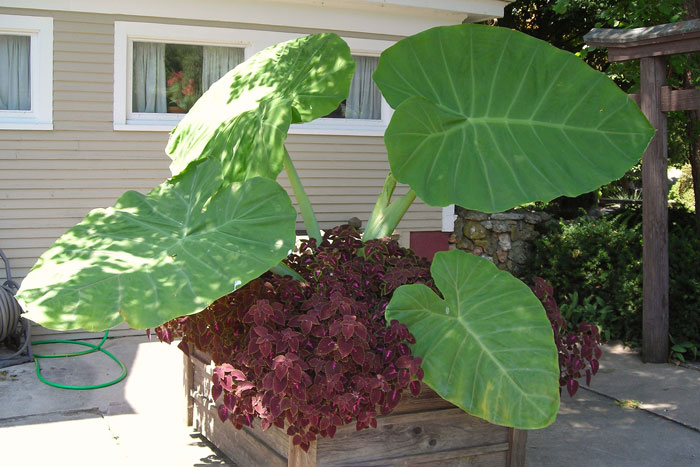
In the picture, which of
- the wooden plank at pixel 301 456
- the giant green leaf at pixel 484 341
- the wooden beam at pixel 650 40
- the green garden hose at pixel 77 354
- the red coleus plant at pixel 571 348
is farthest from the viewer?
the wooden beam at pixel 650 40

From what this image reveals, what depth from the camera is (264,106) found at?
3195 mm

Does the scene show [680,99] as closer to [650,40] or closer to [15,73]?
[650,40]

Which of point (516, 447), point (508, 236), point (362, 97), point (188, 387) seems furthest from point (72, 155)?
point (516, 447)

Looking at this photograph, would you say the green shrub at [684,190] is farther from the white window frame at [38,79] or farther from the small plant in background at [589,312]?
the white window frame at [38,79]

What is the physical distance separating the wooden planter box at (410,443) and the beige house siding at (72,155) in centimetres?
325

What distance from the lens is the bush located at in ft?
17.5

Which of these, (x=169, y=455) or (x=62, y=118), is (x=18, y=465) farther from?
(x=62, y=118)

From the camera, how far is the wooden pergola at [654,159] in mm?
4934

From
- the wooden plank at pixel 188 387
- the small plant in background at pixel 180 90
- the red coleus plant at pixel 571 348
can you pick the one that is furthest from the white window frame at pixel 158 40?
the red coleus plant at pixel 571 348

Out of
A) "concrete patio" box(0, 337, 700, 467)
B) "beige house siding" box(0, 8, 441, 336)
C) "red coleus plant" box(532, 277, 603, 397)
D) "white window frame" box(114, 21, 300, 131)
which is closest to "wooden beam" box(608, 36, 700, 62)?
"concrete patio" box(0, 337, 700, 467)

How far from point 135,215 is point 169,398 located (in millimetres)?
1769

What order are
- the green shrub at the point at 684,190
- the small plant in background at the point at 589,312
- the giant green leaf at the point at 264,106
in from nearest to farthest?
the giant green leaf at the point at 264,106 → the small plant in background at the point at 589,312 → the green shrub at the point at 684,190

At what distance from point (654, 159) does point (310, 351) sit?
136 inches

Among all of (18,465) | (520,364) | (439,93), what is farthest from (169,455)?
(439,93)
